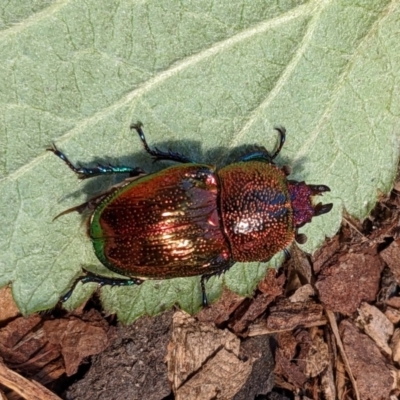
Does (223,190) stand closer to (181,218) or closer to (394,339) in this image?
(181,218)

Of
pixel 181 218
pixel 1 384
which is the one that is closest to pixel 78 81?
pixel 181 218

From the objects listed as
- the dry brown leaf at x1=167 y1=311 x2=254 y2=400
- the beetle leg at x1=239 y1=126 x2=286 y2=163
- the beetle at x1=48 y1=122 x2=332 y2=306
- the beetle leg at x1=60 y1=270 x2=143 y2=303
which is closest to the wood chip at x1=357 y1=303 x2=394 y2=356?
the dry brown leaf at x1=167 y1=311 x2=254 y2=400

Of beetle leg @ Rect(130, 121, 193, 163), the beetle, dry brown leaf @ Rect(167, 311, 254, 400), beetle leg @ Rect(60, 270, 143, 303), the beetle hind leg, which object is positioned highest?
beetle leg @ Rect(130, 121, 193, 163)

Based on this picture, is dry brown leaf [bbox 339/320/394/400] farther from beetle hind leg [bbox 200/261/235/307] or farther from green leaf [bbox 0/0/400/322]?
beetle hind leg [bbox 200/261/235/307]

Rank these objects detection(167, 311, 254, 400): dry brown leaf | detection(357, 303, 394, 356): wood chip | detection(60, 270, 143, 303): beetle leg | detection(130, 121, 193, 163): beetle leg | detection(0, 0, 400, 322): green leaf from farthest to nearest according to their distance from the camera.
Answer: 1. detection(357, 303, 394, 356): wood chip
2. detection(167, 311, 254, 400): dry brown leaf
3. detection(60, 270, 143, 303): beetle leg
4. detection(130, 121, 193, 163): beetle leg
5. detection(0, 0, 400, 322): green leaf

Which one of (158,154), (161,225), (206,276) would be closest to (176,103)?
(158,154)

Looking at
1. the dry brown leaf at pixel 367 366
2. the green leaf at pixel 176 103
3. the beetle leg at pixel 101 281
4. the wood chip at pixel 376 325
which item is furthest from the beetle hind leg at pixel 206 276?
the wood chip at pixel 376 325
